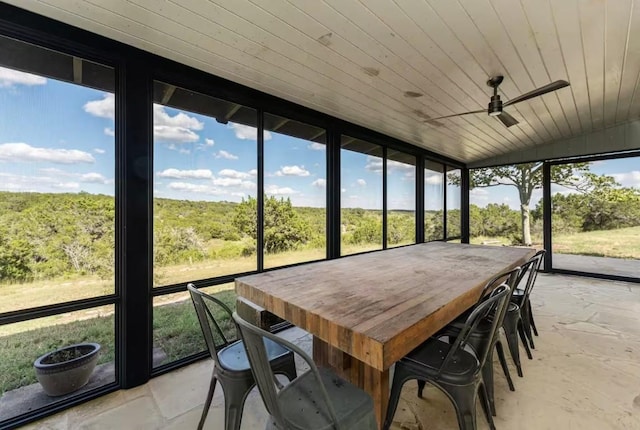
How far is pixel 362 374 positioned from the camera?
1.55 m

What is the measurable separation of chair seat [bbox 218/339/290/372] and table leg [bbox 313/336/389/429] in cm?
31

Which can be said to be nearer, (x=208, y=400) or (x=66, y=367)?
(x=208, y=400)

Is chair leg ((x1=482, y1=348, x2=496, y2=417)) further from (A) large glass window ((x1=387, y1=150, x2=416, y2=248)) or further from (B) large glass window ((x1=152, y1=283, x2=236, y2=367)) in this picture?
(A) large glass window ((x1=387, y1=150, x2=416, y2=248))

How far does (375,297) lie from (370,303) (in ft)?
0.34

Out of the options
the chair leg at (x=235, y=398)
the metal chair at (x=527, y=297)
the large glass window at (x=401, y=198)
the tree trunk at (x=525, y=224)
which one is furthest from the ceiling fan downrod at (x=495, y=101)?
the tree trunk at (x=525, y=224)

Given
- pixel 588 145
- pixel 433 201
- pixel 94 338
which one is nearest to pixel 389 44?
pixel 94 338

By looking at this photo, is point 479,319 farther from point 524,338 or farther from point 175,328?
point 175,328

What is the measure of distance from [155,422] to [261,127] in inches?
96.3

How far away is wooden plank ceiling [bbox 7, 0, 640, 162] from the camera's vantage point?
1736mm

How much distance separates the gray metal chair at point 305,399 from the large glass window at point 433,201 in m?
4.75

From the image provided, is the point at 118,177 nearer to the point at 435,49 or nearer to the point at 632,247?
the point at 435,49

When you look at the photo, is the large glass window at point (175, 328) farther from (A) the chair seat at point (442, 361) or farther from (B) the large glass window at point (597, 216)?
(B) the large glass window at point (597, 216)

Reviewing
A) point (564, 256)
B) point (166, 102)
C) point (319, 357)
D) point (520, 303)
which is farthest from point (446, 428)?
point (564, 256)

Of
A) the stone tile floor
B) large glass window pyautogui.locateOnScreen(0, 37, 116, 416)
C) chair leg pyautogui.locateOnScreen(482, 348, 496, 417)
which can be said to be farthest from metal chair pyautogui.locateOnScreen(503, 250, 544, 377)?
large glass window pyautogui.locateOnScreen(0, 37, 116, 416)
